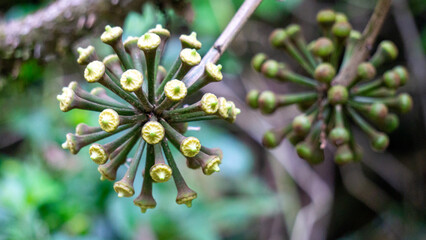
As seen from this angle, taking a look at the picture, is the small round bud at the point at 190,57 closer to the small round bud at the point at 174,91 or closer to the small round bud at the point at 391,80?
the small round bud at the point at 174,91

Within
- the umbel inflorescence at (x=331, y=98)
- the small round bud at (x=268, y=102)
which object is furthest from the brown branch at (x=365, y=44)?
the small round bud at (x=268, y=102)

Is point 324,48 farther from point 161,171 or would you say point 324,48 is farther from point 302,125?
point 161,171

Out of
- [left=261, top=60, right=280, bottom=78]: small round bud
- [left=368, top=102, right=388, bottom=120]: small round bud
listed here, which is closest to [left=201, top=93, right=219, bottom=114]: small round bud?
[left=261, top=60, right=280, bottom=78]: small round bud

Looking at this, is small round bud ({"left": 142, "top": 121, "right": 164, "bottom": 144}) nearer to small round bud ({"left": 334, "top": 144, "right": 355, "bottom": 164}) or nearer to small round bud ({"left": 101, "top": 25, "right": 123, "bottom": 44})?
small round bud ({"left": 101, "top": 25, "right": 123, "bottom": 44})

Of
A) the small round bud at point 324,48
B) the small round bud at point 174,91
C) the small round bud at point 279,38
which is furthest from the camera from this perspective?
the small round bud at point 279,38

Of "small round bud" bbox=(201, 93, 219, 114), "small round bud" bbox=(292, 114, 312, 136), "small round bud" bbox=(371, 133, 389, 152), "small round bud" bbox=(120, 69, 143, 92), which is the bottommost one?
"small round bud" bbox=(371, 133, 389, 152)

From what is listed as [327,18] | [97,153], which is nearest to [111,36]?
[97,153]
